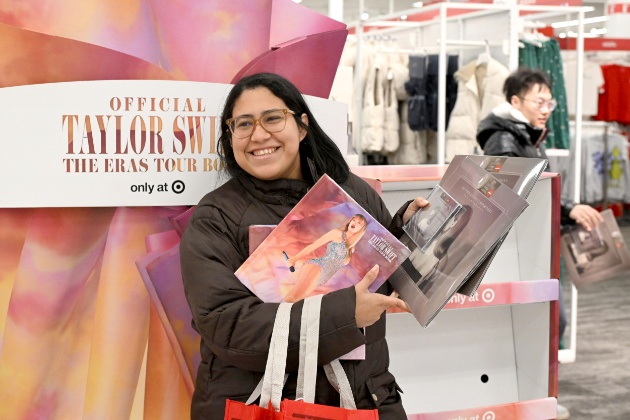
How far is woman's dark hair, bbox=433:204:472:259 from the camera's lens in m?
1.74

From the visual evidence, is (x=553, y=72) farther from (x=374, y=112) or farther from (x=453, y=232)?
(x=453, y=232)

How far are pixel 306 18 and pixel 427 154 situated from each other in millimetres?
5242

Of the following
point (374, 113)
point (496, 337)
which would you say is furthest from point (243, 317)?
point (374, 113)

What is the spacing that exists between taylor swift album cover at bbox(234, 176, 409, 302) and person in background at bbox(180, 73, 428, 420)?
2.2 inches

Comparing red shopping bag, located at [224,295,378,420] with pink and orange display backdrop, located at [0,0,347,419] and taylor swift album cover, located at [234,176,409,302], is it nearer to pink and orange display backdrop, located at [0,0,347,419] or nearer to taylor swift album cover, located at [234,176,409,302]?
taylor swift album cover, located at [234,176,409,302]

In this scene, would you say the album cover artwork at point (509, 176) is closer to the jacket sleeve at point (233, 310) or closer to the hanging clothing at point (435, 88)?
the jacket sleeve at point (233, 310)

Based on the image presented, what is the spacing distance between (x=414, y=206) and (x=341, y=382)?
0.44 m

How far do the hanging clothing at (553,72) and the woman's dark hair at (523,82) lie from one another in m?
1.86

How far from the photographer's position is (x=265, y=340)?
1563 mm

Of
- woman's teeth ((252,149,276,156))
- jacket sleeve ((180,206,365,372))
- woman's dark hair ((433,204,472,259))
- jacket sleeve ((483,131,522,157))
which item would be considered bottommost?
jacket sleeve ((180,206,365,372))

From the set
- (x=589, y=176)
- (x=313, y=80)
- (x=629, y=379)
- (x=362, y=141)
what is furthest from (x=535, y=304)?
(x=589, y=176)

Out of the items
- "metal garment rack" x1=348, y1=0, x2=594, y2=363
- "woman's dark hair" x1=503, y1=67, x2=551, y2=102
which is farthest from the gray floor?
"woman's dark hair" x1=503, y1=67, x2=551, y2=102

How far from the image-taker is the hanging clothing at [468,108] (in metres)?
6.15

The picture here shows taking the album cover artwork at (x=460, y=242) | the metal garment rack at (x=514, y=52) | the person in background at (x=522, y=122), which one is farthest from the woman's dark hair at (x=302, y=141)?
the metal garment rack at (x=514, y=52)
